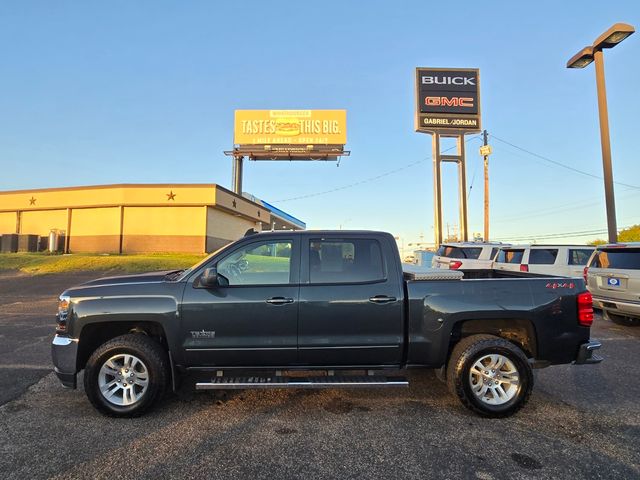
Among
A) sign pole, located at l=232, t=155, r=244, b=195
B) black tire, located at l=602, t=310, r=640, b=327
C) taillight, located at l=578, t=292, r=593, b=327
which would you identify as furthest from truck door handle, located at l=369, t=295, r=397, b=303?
sign pole, located at l=232, t=155, r=244, b=195

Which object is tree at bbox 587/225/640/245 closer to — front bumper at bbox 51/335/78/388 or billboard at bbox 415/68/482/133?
billboard at bbox 415/68/482/133

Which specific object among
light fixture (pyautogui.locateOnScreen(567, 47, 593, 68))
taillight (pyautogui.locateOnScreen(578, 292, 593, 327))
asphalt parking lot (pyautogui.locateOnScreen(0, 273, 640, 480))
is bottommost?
asphalt parking lot (pyautogui.locateOnScreen(0, 273, 640, 480))

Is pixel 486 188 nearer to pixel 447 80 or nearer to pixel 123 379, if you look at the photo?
pixel 447 80

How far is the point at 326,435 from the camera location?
3.61 meters

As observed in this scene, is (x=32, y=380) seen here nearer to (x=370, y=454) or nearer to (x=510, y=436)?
(x=370, y=454)

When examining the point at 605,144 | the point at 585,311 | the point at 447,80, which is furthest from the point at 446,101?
the point at 585,311

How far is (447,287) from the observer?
4.12 meters

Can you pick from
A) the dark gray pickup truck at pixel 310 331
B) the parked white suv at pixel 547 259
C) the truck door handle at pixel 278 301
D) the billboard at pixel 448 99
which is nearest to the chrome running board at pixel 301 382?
the dark gray pickup truck at pixel 310 331

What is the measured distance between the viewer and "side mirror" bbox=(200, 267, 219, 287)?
393 cm

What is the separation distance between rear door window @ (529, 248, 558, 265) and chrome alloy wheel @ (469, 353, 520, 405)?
9389 mm

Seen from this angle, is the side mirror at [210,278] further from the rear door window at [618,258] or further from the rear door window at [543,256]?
the rear door window at [543,256]

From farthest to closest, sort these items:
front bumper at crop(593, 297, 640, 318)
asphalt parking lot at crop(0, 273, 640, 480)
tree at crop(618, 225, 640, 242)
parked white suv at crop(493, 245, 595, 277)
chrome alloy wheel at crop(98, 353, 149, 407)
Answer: tree at crop(618, 225, 640, 242)
parked white suv at crop(493, 245, 595, 277)
front bumper at crop(593, 297, 640, 318)
chrome alloy wheel at crop(98, 353, 149, 407)
asphalt parking lot at crop(0, 273, 640, 480)

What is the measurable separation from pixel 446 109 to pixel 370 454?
27.1 m

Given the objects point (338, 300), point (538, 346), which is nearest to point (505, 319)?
point (538, 346)
